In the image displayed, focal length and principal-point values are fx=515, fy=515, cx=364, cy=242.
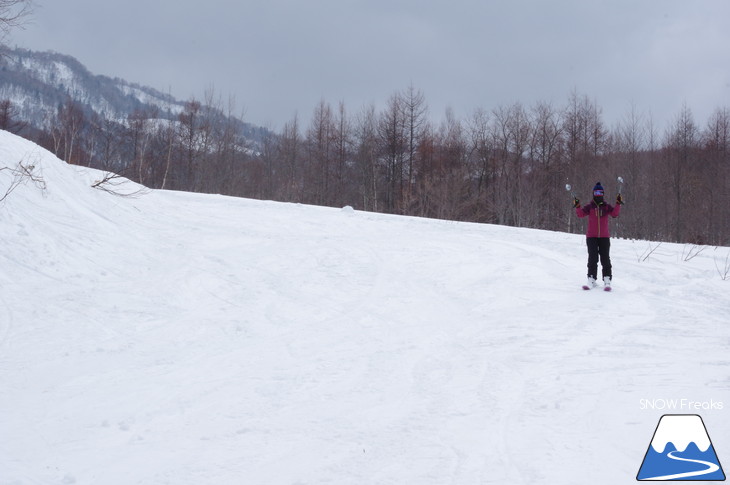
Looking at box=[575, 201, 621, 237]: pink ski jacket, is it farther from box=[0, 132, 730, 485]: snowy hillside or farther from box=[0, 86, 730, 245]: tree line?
box=[0, 86, 730, 245]: tree line

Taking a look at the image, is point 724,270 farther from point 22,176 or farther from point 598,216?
point 22,176

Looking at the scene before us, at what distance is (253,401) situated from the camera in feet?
15.8

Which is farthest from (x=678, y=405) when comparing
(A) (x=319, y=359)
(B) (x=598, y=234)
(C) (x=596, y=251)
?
(B) (x=598, y=234)

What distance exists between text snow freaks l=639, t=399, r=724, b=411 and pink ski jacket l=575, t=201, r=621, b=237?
579cm

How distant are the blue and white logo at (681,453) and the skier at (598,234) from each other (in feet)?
19.4

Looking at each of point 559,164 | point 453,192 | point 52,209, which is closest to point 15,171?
point 52,209

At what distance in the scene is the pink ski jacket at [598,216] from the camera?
33.1 ft

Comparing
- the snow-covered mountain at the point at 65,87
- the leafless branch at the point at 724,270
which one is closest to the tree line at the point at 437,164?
the leafless branch at the point at 724,270

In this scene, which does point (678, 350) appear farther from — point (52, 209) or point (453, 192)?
point (453, 192)

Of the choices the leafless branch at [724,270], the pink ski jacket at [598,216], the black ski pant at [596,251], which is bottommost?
the leafless branch at [724,270]

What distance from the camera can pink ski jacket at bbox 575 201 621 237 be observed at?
10.1 m

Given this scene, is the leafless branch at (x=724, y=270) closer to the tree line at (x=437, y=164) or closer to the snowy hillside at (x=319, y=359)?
the snowy hillside at (x=319, y=359)

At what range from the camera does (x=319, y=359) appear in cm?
602

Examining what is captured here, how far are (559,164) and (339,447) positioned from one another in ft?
149
